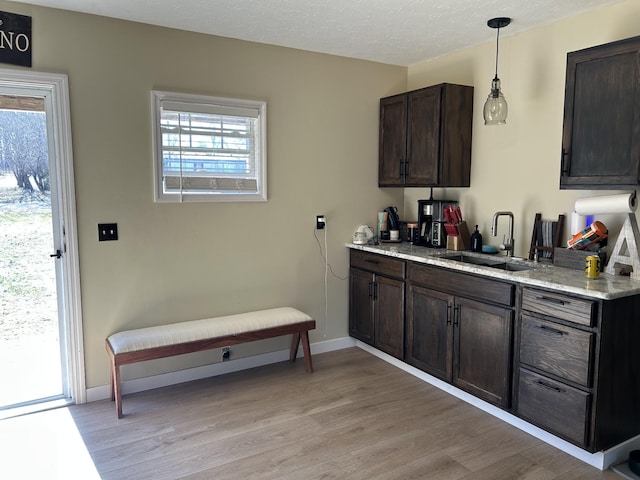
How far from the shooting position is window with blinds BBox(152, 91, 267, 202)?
3.31 m

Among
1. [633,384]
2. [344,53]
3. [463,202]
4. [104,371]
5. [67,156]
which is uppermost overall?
[344,53]

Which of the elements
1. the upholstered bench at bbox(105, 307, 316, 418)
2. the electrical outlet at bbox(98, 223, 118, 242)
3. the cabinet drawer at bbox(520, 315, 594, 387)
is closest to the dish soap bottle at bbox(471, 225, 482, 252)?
the cabinet drawer at bbox(520, 315, 594, 387)

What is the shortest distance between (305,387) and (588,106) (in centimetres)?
257

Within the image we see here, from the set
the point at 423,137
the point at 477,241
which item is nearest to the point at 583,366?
the point at 477,241

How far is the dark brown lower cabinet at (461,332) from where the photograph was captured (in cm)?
287

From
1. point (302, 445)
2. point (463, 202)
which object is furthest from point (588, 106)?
point (302, 445)

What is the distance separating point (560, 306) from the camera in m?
2.52

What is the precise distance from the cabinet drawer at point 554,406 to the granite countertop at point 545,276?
0.53m

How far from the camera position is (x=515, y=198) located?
135 inches

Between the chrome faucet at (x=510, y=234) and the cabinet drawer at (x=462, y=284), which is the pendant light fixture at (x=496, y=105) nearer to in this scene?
the chrome faucet at (x=510, y=234)

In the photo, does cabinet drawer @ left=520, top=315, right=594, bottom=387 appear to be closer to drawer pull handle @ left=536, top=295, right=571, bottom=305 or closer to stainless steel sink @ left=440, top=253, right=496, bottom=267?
drawer pull handle @ left=536, top=295, right=571, bottom=305

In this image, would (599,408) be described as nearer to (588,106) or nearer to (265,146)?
(588,106)

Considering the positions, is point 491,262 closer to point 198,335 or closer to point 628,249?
point 628,249

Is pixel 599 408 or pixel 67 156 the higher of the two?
pixel 67 156
